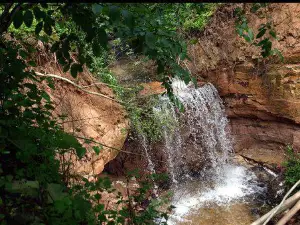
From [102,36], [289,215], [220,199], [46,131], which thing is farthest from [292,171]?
[102,36]

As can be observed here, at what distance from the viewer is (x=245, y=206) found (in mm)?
5809

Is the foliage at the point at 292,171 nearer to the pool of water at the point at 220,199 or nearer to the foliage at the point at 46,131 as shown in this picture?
the pool of water at the point at 220,199

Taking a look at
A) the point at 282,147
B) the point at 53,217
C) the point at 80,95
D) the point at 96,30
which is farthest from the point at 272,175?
the point at 96,30

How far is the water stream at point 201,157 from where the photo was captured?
6078 mm

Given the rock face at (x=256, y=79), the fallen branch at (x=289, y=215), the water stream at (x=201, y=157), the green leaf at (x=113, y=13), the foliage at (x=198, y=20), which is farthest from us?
the foliage at (x=198, y=20)

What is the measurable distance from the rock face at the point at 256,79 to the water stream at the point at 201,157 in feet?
1.32

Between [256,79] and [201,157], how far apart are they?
7.50 ft

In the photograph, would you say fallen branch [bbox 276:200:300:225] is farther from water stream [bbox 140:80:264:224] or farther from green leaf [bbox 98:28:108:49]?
green leaf [bbox 98:28:108:49]

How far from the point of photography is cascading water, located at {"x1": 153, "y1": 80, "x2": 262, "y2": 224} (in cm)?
619

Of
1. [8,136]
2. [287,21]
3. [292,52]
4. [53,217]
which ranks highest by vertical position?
[287,21]

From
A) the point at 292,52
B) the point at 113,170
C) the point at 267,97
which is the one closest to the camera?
the point at 113,170

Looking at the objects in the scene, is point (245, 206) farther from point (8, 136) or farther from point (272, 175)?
point (8, 136)

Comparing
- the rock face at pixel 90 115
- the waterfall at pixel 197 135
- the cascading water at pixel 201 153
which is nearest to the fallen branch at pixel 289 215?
the cascading water at pixel 201 153

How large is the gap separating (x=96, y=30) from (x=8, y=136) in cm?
119
